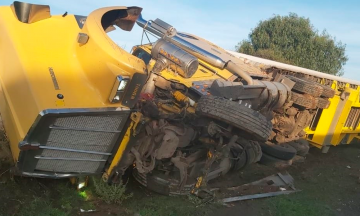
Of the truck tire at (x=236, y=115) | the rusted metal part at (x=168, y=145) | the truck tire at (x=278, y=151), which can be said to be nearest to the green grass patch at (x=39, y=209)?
the rusted metal part at (x=168, y=145)

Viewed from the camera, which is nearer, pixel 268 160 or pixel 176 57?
pixel 176 57

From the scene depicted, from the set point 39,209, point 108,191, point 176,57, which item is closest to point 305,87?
point 176,57

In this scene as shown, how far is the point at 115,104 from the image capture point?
3236 mm

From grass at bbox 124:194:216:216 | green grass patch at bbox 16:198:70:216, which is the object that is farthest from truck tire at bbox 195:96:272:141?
green grass patch at bbox 16:198:70:216

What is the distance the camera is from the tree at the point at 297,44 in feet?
95.2

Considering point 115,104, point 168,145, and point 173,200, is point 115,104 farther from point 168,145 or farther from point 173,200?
point 173,200

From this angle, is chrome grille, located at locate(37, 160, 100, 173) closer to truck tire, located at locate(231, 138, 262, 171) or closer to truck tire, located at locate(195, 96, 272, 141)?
truck tire, located at locate(195, 96, 272, 141)

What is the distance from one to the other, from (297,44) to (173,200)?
92.5 ft

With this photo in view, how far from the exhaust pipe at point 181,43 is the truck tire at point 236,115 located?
3.93ft

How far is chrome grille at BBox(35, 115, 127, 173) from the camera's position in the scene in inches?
120

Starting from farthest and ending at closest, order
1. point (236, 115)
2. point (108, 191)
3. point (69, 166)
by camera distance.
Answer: point (108, 191) → point (236, 115) → point (69, 166)

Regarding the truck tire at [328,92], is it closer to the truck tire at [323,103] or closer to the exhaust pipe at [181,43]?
the truck tire at [323,103]

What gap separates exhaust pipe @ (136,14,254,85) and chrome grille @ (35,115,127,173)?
62.1 inches

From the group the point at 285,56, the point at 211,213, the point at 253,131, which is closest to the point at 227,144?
the point at 253,131
